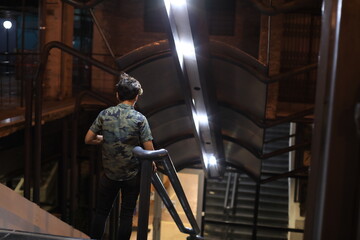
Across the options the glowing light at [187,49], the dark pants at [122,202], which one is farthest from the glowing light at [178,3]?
the dark pants at [122,202]

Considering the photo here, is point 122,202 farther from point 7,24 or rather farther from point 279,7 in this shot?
point 7,24

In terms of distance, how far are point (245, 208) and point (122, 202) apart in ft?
24.7

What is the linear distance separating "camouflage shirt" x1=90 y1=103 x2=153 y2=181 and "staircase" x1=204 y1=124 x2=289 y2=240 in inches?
245

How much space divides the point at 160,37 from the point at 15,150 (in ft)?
21.4

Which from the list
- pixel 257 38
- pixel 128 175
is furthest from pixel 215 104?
pixel 257 38

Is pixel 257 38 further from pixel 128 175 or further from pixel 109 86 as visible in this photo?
pixel 128 175

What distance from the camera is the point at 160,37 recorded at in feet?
46.6

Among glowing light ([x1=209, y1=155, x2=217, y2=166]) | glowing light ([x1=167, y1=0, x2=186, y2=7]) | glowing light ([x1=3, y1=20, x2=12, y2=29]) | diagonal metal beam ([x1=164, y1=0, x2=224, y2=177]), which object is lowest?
glowing light ([x1=209, y1=155, x2=217, y2=166])

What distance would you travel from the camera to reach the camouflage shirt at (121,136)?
371 centimetres

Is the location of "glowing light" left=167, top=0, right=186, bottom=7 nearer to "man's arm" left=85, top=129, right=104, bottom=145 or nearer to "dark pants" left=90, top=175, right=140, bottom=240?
"man's arm" left=85, top=129, right=104, bottom=145

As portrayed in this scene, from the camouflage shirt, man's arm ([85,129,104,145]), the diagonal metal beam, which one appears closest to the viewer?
the diagonal metal beam

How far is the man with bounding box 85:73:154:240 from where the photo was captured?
372cm

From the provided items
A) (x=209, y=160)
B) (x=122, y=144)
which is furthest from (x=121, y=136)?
(x=209, y=160)

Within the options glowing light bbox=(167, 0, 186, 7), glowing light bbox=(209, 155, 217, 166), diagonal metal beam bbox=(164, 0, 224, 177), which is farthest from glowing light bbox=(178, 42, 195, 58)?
glowing light bbox=(209, 155, 217, 166)
